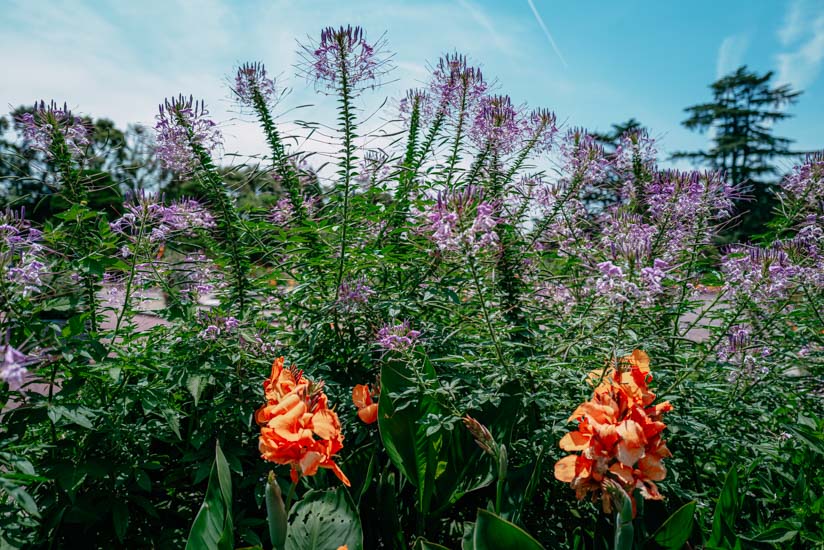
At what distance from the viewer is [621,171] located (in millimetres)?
2871

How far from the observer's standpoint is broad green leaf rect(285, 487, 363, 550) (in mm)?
1422

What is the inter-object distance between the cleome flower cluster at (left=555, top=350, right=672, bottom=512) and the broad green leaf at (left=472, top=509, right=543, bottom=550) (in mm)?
161

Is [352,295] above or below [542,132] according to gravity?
below

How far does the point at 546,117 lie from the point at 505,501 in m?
1.86

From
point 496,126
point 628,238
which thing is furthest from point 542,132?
point 628,238

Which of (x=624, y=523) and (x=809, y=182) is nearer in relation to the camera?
(x=624, y=523)

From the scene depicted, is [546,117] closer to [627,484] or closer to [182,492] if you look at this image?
[627,484]

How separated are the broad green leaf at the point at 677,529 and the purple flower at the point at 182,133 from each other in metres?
2.10

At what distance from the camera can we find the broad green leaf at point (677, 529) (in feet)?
4.60

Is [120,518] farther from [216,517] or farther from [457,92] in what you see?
[457,92]

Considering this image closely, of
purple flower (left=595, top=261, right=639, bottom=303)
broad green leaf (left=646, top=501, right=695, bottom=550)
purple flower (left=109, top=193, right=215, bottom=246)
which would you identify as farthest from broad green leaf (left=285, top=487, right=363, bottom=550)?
purple flower (left=109, top=193, right=215, bottom=246)

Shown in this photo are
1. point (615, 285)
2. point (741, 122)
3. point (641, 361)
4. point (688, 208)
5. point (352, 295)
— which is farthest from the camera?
point (741, 122)

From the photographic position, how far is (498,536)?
1.25 meters

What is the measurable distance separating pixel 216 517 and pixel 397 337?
0.72 metres
